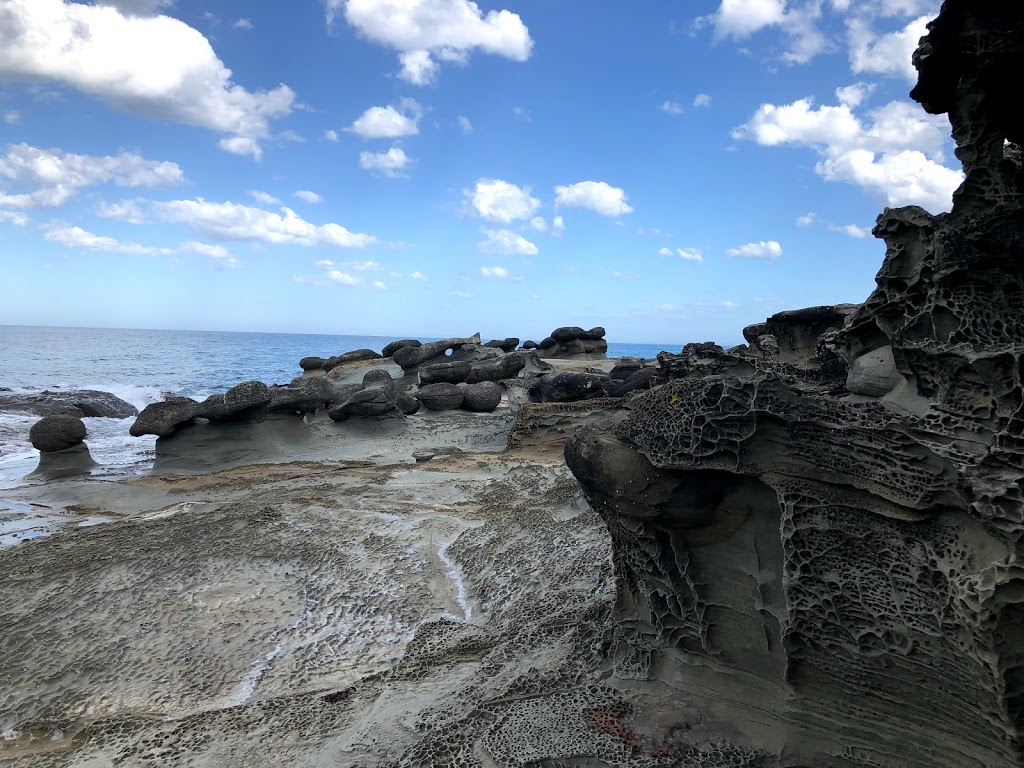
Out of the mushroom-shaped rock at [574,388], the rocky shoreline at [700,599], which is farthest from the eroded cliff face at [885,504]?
the mushroom-shaped rock at [574,388]

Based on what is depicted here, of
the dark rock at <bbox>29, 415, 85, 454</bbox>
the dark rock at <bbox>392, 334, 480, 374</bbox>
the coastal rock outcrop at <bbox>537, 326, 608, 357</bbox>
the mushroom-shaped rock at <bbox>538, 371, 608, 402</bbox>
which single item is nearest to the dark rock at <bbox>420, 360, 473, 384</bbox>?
the dark rock at <bbox>392, 334, 480, 374</bbox>

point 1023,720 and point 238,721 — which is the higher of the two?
point 1023,720

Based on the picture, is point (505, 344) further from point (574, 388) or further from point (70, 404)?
point (70, 404)

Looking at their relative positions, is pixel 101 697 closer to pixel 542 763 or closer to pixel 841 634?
pixel 542 763

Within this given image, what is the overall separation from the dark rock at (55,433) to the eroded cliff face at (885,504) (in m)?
7.61

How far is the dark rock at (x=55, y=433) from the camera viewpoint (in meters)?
7.86

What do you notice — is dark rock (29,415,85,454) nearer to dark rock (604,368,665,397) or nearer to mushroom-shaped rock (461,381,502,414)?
mushroom-shaped rock (461,381,502,414)

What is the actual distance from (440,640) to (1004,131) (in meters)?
3.23

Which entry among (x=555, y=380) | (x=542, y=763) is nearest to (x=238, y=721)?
(x=542, y=763)

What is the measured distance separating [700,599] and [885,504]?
32.3 inches

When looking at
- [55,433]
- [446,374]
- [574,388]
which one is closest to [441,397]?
[446,374]

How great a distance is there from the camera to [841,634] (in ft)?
7.31

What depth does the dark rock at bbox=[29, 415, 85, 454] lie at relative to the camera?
25.8 feet

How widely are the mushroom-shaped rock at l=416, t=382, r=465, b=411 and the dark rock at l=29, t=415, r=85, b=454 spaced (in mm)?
4584
